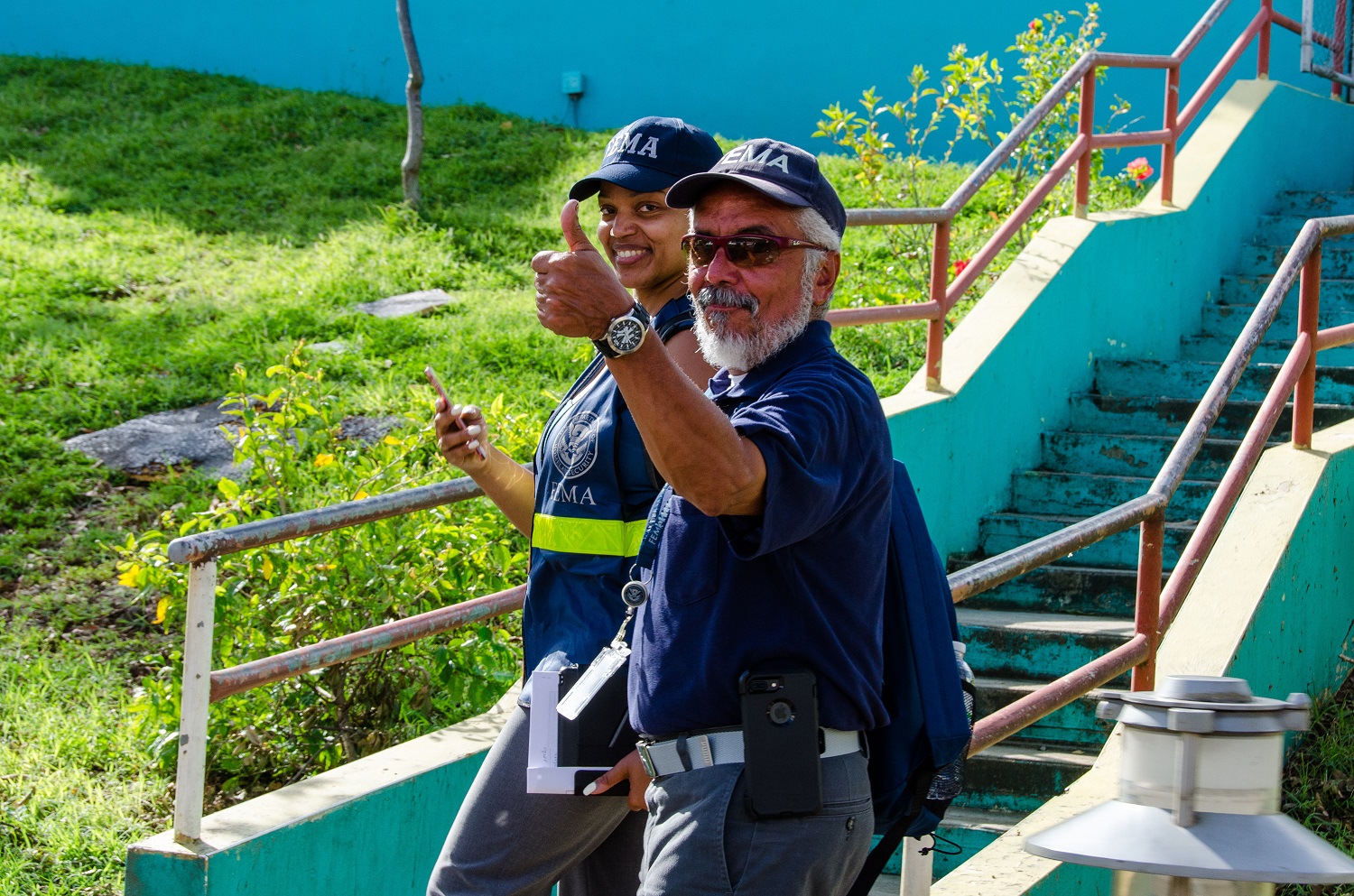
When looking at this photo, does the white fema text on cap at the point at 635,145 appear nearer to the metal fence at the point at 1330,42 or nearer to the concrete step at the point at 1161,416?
the concrete step at the point at 1161,416

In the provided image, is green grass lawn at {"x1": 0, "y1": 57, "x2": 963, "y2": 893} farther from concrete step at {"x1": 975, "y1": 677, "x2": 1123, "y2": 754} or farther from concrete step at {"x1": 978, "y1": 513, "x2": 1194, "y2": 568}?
concrete step at {"x1": 975, "y1": 677, "x2": 1123, "y2": 754}

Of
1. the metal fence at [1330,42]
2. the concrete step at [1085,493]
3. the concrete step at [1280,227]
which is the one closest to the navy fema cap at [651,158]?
the concrete step at [1085,493]

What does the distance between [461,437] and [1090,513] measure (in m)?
3.64

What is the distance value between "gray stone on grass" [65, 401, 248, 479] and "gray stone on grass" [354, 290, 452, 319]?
1.51 metres

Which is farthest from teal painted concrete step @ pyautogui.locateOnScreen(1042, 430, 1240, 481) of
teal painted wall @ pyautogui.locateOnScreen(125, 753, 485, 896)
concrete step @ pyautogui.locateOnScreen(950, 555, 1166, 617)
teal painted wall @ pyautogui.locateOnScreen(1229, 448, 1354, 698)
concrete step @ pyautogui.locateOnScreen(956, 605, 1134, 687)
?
teal painted wall @ pyautogui.locateOnScreen(125, 753, 485, 896)

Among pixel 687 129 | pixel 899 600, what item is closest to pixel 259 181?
pixel 687 129

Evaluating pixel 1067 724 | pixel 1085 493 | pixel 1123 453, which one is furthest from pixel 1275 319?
pixel 1067 724

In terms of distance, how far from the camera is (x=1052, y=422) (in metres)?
6.42

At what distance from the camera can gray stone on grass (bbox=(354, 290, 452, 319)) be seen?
8.36 meters

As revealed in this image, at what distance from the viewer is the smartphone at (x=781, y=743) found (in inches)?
79.1

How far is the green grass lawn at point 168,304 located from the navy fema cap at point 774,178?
7.98ft

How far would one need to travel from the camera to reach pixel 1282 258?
7.89m

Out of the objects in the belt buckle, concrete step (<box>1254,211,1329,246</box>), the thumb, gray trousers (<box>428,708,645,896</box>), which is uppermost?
concrete step (<box>1254,211,1329,246</box>)

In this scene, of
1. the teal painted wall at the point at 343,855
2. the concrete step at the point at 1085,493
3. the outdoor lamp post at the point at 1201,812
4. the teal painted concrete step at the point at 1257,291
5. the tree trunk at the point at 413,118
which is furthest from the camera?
the tree trunk at the point at 413,118
